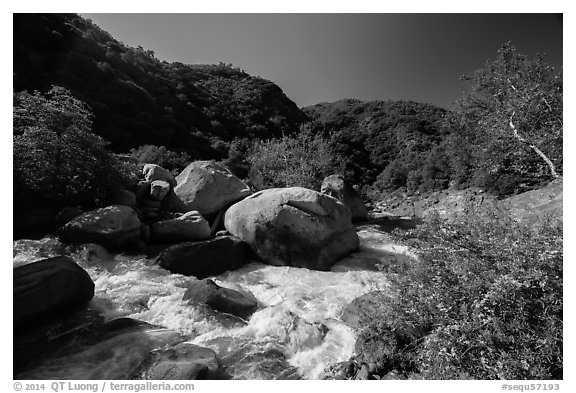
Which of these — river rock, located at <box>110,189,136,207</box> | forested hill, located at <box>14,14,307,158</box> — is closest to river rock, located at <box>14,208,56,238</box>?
river rock, located at <box>110,189,136,207</box>

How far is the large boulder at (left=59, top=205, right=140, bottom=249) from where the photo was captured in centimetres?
874

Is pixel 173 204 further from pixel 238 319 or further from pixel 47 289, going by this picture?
pixel 238 319

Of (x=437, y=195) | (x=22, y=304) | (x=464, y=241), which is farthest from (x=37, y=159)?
(x=437, y=195)

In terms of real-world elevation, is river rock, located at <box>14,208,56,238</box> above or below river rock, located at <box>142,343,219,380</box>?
above

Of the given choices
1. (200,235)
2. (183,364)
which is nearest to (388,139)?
(200,235)

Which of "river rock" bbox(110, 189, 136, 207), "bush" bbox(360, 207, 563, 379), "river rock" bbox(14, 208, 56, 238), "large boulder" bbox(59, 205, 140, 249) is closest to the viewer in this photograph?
"bush" bbox(360, 207, 563, 379)

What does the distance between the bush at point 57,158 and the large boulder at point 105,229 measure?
1743 millimetres

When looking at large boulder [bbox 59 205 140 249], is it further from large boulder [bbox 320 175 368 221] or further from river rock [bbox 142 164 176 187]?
large boulder [bbox 320 175 368 221]

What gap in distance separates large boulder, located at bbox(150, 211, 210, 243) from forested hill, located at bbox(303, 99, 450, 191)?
1010 inches

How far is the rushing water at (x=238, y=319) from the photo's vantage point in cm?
471

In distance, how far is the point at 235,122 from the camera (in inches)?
1715

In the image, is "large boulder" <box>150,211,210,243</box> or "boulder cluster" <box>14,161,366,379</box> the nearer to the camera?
"boulder cluster" <box>14,161,366,379</box>

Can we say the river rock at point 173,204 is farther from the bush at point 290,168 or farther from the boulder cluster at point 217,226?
the bush at point 290,168

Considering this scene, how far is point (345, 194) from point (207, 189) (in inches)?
375
